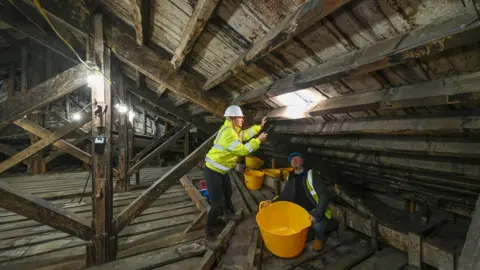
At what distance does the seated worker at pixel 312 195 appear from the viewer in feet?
10.0

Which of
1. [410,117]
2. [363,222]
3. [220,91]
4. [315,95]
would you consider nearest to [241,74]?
[220,91]

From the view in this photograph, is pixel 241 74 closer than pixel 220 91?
Yes

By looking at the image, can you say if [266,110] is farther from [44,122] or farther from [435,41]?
[44,122]

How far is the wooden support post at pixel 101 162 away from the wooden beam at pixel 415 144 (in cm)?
322

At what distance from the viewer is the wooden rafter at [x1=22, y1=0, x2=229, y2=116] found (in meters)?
2.38

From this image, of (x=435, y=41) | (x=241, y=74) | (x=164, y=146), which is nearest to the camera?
(x=435, y=41)

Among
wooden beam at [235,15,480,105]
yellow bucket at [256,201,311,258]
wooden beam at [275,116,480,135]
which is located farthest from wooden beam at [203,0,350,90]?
yellow bucket at [256,201,311,258]

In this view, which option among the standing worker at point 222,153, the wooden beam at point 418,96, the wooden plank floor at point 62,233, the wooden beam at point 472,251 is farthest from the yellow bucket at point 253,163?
the wooden beam at point 472,251

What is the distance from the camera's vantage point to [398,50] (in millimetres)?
1255

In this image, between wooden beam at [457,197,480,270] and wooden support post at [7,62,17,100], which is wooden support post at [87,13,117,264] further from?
wooden support post at [7,62,17,100]

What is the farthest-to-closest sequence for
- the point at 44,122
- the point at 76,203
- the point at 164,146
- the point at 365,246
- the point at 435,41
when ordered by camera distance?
1. the point at 44,122
2. the point at 164,146
3. the point at 76,203
4. the point at 365,246
5. the point at 435,41

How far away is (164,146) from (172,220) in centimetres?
298

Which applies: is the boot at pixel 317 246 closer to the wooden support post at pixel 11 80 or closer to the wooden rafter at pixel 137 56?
the wooden rafter at pixel 137 56

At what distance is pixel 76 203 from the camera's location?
14.9 feet
